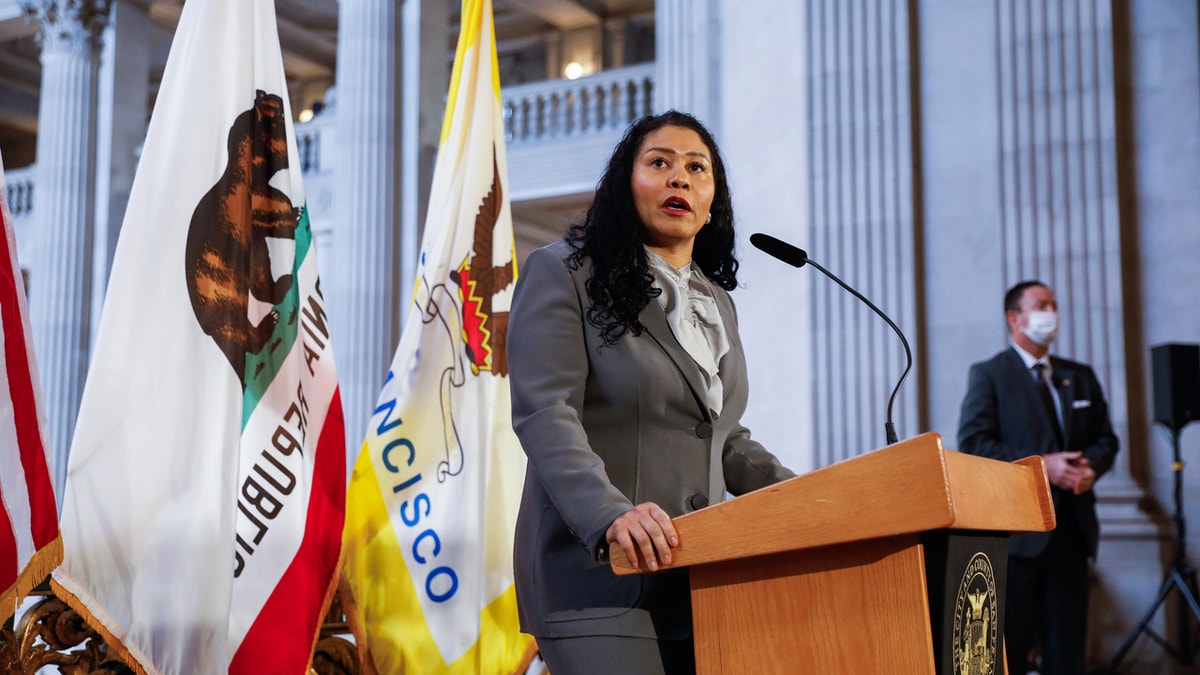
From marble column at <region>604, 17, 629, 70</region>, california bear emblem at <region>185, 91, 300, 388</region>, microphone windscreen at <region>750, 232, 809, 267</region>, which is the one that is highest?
marble column at <region>604, 17, 629, 70</region>

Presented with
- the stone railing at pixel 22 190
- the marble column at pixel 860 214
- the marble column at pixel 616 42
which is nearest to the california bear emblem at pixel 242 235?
the marble column at pixel 860 214

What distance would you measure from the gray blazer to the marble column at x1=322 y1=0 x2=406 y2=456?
913cm

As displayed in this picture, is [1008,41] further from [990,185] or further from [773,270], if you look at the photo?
[773,270]

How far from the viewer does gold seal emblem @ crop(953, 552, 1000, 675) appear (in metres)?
1.48

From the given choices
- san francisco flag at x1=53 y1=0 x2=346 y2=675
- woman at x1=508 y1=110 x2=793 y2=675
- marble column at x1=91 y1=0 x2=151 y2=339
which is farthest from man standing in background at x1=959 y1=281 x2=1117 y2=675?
marble column at x1=91 y1=0 x2=151 y2=339

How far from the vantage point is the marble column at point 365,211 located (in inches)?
428

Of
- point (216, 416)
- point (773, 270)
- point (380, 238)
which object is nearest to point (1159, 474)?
point (773, 270)

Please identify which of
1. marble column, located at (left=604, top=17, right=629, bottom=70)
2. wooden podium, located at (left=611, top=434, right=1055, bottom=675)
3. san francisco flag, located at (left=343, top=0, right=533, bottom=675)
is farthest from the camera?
marble column, located at (left=604, top=17, right=629, bottom=70)

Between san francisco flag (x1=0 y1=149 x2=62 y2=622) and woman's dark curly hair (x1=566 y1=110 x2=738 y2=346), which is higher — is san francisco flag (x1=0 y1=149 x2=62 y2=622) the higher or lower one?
the lower one

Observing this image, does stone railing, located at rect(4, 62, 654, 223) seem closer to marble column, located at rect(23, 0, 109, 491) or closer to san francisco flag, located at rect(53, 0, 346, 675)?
marble column, located at rect(23, 0, 109, 491)

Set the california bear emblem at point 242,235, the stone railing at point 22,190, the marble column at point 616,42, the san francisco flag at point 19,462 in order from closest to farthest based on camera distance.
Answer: the san francisco flag at point 19,462 → the california bear emblem at point 242,235 → the stone railing at point 22,190 → the marble column at point 616,42

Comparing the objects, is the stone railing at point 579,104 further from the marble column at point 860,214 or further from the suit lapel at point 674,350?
the suit lapel at point 674,350

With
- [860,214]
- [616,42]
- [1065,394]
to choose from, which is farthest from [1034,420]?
[616,42]

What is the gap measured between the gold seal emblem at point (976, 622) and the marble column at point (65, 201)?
1312cm
